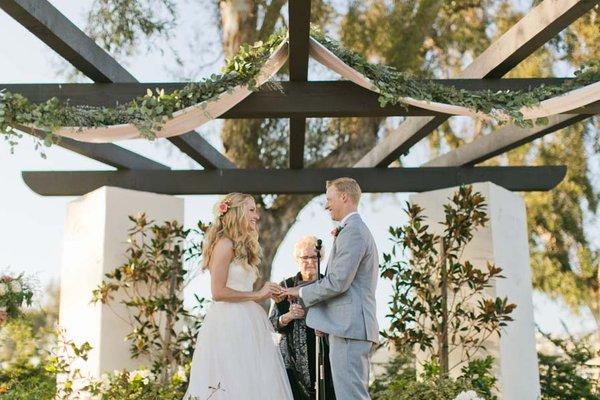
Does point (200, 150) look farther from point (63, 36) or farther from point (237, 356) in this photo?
point (237, 356)

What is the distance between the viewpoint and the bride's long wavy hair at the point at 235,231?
432 cm

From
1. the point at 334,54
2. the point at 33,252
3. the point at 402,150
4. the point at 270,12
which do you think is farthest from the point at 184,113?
the point at 33,252

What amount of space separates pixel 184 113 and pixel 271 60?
23.1 inches

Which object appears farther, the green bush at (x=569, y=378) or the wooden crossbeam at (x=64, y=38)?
the green bush at (x=569, y=378)

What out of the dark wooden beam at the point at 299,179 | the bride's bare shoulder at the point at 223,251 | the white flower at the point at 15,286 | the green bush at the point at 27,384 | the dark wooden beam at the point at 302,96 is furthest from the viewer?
the dark wooden beam at the point at 299,179

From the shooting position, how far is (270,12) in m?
8.46

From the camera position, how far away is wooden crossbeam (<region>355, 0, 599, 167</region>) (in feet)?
13.2

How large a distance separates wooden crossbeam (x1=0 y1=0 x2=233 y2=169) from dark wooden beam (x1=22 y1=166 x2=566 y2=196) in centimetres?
199

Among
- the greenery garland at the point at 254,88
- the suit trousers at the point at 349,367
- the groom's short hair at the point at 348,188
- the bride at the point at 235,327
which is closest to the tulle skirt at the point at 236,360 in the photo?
the bride at the point at 235,327

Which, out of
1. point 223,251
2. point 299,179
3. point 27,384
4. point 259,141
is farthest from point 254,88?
point 27,384

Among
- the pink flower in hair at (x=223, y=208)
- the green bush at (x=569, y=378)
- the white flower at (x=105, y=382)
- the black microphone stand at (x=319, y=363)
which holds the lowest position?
the green bush at (x=569, y=378)

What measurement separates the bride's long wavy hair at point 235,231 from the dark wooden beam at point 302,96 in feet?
2.33

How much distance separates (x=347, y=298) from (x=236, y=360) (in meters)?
0.74

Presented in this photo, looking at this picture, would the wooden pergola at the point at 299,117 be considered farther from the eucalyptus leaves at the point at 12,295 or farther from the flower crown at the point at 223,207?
the eucalyptus leaves at the point at 12,295
